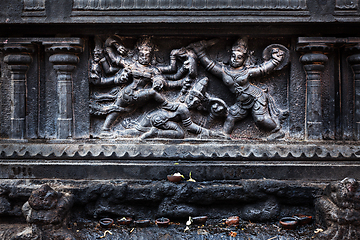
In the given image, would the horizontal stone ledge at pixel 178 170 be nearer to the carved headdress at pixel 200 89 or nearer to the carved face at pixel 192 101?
the carved face at pixel 192 101

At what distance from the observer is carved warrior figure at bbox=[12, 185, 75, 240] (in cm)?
346

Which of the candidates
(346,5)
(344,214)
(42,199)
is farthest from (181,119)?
(346,5)

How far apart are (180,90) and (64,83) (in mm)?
1775

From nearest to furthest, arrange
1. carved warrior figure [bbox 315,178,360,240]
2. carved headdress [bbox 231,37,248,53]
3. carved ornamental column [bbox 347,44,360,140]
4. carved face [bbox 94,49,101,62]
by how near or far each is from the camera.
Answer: carved warrior figure [bbox 315,178,360,240], carved ornamental column [bbox 347,44,360,140], carved headdress [bbox 231,37,248,53], carved face [bbox 94,49,101,62]

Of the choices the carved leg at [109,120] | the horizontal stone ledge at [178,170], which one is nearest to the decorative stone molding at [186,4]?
the carved leg at [109,120]

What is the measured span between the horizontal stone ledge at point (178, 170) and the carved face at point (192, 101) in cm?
88

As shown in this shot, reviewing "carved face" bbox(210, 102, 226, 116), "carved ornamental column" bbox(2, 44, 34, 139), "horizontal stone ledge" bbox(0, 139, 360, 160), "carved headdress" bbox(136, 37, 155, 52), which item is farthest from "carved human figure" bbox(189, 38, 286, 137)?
"carved ornamental column" bbox(2, 44, 34, 139)

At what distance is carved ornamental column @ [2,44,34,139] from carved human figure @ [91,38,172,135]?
1.08 m

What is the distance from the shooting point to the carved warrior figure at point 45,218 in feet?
11.4

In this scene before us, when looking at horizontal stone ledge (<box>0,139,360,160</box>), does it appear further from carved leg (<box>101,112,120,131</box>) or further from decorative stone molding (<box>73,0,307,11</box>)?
decorative stone molding (<box>73,0,307,11</box>)

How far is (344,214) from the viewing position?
347 cm

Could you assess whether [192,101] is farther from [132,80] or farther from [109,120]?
[109,120]

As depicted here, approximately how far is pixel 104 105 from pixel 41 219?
1882mm

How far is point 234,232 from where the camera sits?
3.71m
